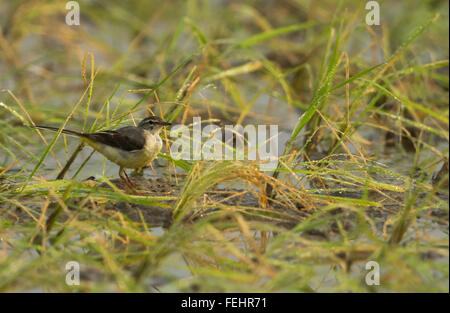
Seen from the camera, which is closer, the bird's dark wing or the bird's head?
the bird's dark wing

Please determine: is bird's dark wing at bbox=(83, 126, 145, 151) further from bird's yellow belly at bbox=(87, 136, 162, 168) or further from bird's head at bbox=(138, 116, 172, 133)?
bird's head at bbox=(138, 116, 172, 133)

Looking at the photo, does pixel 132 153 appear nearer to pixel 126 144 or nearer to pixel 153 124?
pixel 126 144

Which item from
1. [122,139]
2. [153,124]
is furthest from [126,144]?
[153,124]

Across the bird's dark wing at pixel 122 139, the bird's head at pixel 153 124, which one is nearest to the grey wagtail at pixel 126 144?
the bird's dark wing at pixel 122 139

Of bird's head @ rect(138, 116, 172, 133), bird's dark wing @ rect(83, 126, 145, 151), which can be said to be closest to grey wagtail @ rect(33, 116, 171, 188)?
bird's dark wing @ rect(83, 126, 145, 151)

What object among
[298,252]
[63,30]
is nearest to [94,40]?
[63,30]

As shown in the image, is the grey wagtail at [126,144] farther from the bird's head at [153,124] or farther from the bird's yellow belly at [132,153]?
the bird's head at [153,124]

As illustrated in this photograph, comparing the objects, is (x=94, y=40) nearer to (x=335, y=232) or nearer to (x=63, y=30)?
(x=63, y=30)

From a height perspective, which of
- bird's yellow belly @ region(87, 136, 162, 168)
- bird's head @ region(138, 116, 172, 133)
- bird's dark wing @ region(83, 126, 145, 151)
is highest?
bird's head @ region(138, 116, 172, 133)

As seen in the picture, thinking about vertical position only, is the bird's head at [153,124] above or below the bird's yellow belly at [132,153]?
above
